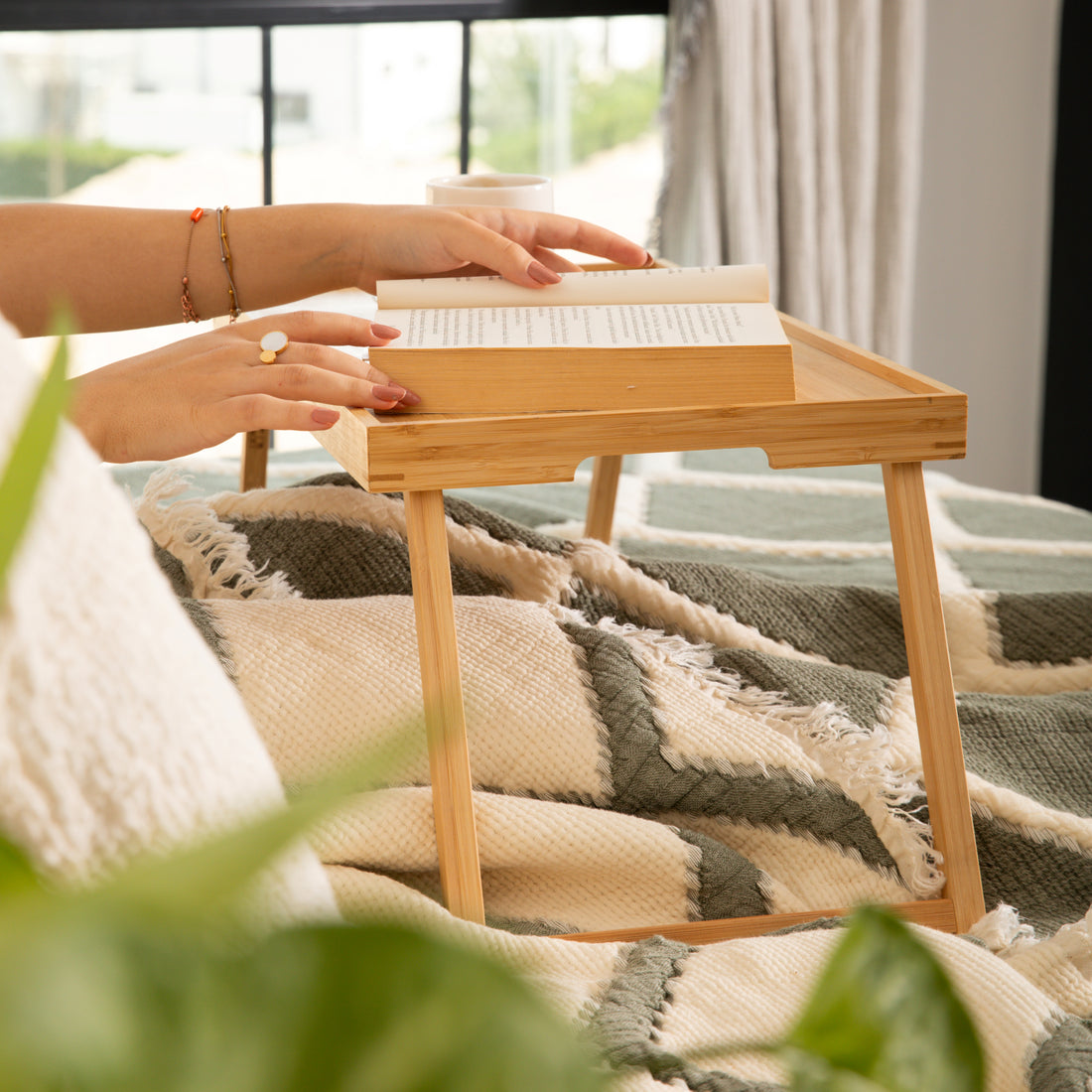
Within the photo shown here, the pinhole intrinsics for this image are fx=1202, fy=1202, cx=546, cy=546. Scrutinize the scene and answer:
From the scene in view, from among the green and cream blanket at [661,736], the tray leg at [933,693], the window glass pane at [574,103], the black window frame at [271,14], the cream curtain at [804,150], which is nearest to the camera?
the green and cream blanket at [661,736]

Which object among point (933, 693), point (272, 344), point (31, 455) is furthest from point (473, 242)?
point (31, 455)

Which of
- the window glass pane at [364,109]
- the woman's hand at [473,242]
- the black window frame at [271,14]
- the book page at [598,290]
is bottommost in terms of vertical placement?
the book page at [598,290]

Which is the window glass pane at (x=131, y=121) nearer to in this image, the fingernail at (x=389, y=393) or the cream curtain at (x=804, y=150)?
the cream curtain at (x=804, y=150)

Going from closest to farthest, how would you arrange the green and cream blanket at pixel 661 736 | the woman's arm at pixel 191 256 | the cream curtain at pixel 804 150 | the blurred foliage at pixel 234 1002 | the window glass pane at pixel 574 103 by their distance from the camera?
the blurred foliage at pixel 234 1002 < the green and cream blanket at pixel 661 736 < the woman's arm at pixel 191 256 < the cream curtain at pixel 804 150 < the window glass pane at pixel 574 103

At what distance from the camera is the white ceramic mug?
0.98 metres

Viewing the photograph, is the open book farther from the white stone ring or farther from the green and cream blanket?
the green and cream blanket

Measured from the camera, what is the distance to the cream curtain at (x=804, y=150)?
242cm

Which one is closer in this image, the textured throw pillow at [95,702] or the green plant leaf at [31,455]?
the green plant leaf at [31,455]

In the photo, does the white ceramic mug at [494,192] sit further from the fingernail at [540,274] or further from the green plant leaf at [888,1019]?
the green plant leaf at [888,1019]

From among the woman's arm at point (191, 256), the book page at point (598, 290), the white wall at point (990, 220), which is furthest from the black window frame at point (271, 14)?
the book page at point (598, 290)

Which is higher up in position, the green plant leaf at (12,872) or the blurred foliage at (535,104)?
the blurred foliage at (535,104)

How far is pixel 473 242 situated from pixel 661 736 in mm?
376

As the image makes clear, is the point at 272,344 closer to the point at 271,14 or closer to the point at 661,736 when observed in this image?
the point at 661,736

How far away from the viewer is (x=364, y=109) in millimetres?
2557
